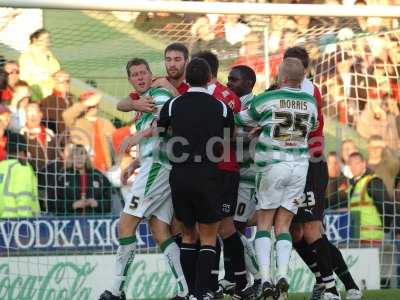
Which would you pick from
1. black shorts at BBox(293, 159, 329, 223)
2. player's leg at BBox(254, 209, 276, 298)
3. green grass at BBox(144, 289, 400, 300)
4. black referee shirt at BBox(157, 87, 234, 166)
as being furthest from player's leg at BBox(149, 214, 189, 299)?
green grass at BBox(144, 289, 400, 300)

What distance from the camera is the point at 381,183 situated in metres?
13.7

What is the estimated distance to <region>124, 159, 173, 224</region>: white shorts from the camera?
32.3 feet

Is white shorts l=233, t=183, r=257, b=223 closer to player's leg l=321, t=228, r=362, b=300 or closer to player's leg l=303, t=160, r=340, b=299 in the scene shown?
player's leg l=303, t=160, r=340, b=299

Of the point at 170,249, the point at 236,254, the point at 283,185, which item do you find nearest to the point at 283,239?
the point at 283,185

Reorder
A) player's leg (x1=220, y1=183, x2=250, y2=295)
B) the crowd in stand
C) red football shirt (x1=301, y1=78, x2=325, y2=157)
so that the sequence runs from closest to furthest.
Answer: red football shirt (x1=301, y1=78, x2=325, y2=157) → player's leg (x1=220, y1=183, x2=250, y2=295) → the crowd in stand

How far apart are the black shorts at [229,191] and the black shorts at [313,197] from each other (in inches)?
25.4

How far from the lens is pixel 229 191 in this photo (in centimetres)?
963

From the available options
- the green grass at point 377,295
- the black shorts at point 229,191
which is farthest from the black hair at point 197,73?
the green grass at point 377,295

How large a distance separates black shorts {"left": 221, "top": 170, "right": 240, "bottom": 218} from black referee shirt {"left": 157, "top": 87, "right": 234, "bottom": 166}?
303mm

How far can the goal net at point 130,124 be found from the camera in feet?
41.5

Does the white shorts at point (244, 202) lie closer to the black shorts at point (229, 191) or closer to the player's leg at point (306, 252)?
the player's leg at point (306, 252)

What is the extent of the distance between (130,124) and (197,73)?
4635mm

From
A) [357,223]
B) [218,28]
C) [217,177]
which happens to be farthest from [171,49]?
[357,223]

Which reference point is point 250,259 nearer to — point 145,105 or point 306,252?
point 306,252
